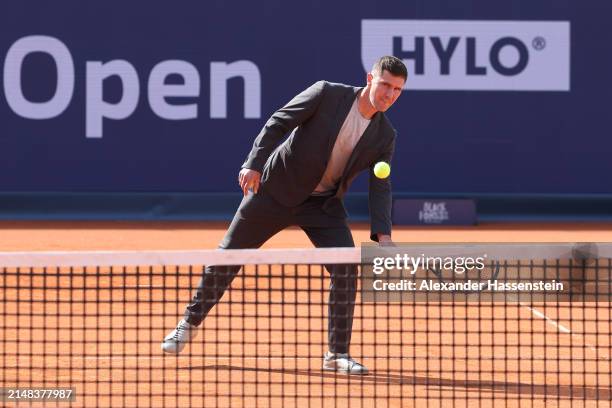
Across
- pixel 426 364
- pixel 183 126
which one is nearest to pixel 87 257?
pixel 426 364

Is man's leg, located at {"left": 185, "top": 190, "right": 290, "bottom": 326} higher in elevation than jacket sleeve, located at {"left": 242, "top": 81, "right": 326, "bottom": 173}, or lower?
lower

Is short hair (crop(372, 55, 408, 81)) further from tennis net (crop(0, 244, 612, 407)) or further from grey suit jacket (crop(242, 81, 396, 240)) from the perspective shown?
tennis net (crop(0, 244, 612, 407))

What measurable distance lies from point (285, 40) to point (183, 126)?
1520mm

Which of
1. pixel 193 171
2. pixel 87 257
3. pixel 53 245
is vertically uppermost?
pixel 193 171

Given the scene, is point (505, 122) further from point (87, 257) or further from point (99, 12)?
point (87, 257)

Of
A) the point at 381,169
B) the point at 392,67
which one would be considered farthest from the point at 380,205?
the point at 392,67

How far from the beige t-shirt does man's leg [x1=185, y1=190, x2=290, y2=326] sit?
229mm

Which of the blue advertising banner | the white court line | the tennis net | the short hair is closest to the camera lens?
the tennis net

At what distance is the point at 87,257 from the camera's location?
4.21 metres

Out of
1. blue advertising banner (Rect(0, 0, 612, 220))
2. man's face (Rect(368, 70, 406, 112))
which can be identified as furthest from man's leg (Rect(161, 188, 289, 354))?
blue advertising banner (Rect(0, 0, 612, 220))

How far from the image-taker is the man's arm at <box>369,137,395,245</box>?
5.21m

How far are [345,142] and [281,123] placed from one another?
325mm

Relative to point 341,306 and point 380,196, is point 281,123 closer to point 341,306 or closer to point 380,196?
point 380,196

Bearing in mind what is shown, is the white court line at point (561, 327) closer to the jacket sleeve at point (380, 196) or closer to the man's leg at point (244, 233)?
the jacket sleeve at point (380, 196)
